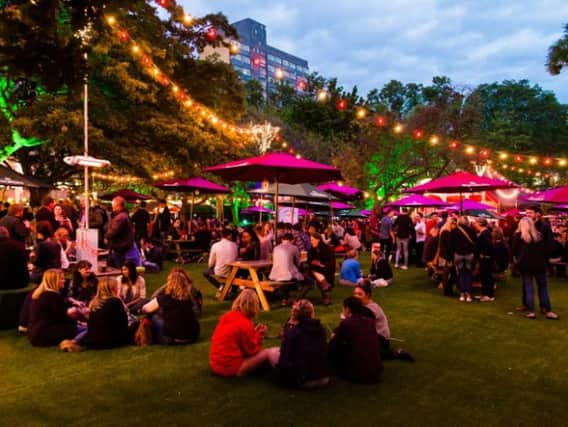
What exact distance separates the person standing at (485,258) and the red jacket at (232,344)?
6.03 meters

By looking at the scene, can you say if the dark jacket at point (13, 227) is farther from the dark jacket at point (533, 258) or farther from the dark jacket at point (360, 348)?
the dark jacket at point (533, 258)

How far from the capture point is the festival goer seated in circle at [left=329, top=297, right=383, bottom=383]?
4.57m

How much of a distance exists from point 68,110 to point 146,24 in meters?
4.96

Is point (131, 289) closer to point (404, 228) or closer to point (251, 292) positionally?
point (251, 292)

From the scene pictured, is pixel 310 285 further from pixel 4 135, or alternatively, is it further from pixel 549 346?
pixel 4 135

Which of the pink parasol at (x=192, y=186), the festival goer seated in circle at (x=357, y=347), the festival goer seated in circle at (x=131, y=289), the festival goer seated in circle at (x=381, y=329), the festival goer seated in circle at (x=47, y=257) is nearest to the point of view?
the festival goer seated in circle at (x=357, y=347)

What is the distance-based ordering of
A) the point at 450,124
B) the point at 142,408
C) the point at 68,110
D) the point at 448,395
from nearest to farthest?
the point at 142,408 → the point at 448,395 → the point at 68,110 → the point at 450,124

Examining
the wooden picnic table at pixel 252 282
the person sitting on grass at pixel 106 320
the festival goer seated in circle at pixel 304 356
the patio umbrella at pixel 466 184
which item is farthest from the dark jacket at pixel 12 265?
the patio umbrella at pixel 466 184

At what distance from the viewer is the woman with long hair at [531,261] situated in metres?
7.38

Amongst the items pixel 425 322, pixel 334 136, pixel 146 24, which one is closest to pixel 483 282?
pixel 425 322

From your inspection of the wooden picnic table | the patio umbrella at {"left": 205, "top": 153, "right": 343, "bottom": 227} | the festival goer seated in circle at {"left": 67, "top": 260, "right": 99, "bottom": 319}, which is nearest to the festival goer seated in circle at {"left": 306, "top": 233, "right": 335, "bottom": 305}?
the wooden picnic table

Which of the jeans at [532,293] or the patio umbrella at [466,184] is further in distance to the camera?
the patio umbrella at [466,184]

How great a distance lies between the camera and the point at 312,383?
4.47m

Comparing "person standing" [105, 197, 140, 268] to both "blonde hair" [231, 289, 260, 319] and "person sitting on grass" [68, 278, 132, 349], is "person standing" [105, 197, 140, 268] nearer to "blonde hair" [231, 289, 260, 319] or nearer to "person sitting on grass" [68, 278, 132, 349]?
"person sitting on grass" [68, 278, 132, 349]
